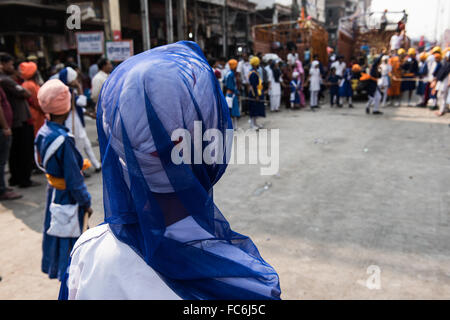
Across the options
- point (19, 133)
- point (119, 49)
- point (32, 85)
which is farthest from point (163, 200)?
point (119, 49)

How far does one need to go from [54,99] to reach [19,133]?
10.4ft

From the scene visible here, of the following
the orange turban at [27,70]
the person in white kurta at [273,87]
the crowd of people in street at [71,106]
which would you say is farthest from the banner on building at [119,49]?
the person in white kurta at [273,87]

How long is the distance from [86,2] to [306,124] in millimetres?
7111

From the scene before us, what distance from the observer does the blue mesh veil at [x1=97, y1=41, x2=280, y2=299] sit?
0.85 m

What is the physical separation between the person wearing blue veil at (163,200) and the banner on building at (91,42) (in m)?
7.50

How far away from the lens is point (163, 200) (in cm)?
91

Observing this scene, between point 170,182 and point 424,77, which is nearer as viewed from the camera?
point 170,182

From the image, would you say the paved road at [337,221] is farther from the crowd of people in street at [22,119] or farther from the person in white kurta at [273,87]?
the person in white kurta at [273,87]

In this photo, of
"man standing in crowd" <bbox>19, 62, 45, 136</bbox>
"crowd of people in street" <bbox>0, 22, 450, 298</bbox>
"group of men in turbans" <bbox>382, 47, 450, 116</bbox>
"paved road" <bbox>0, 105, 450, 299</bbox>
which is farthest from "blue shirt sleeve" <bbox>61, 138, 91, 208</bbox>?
"group of men in turbans" <bbox>382, 47, 450, 116</bbox>

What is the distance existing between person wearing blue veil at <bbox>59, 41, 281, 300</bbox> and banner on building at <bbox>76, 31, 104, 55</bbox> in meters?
7.50

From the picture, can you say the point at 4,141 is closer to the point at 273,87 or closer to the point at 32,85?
the point at 32,85

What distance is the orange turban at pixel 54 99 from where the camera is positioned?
9.12 ft
